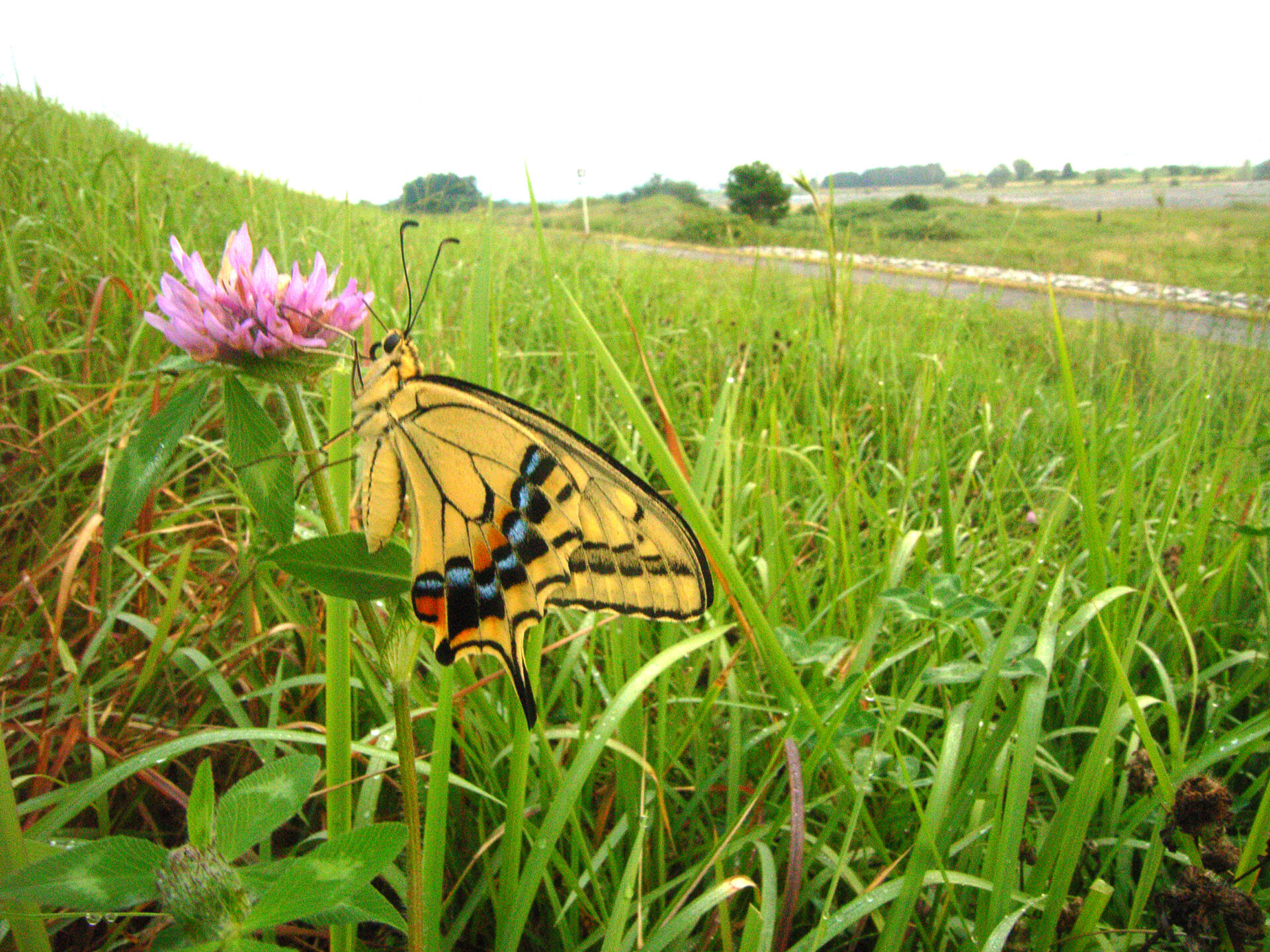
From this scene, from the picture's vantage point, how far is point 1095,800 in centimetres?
91

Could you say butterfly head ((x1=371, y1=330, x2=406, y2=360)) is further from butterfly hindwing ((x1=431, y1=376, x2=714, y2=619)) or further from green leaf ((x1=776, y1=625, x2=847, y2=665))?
green leaf ((x1=776, y1=625, x2=847, y2=665))

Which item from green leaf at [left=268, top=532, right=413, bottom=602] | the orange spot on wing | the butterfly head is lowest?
the orange spot on wing

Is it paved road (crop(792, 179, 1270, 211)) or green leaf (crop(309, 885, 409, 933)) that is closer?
green leaf (crop(309, 885, 409, 933))

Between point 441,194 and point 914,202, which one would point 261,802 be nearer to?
point 441,194

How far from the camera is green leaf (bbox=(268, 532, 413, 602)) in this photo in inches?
26.0

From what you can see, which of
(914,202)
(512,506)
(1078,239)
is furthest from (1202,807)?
(914,202)

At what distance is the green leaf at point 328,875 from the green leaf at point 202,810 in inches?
2.8

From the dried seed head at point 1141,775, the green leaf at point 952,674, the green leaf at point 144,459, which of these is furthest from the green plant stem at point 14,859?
the dried seed head at point 1141,775

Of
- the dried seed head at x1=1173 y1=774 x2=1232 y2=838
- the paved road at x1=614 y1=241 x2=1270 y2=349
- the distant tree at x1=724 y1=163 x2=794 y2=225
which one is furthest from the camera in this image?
the distant tree at x1=724 y1=163 x2=794 y2=225

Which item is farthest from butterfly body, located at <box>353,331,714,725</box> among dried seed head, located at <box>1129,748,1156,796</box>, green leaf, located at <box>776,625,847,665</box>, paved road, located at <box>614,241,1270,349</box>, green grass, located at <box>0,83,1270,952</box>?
paved road, located at <box>614,241,1270,349</box>

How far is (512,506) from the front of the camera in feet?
2.70

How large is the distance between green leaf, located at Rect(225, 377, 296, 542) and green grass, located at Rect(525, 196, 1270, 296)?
6.46 feet

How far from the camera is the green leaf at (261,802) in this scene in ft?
2.05

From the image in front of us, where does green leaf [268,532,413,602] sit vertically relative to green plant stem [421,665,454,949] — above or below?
above
